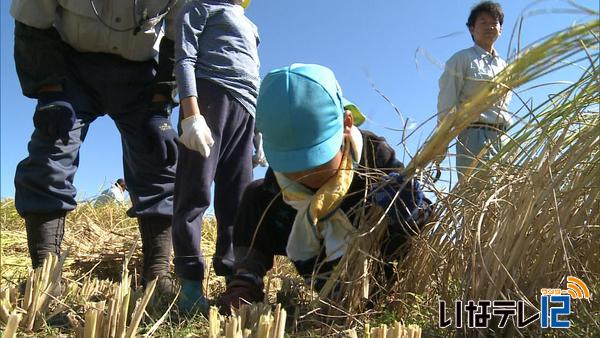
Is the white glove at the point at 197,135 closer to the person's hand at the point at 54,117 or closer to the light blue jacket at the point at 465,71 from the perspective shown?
the person's hand at the point at 54,117

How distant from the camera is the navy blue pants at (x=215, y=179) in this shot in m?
1.56

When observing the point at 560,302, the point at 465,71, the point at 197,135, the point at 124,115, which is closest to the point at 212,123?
the point at 197,135

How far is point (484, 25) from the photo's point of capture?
2.82m

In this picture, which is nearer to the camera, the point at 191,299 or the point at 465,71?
the point at 191,299

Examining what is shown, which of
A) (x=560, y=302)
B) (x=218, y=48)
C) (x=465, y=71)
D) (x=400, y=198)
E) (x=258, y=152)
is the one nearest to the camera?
(x=560, y=302)

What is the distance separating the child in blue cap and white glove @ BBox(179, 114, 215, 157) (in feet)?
0.71

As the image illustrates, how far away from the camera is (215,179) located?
1.85 metres

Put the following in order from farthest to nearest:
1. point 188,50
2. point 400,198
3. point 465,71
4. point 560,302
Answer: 1. point 465,71
2. point 188,50
3. point 400,198
4. point 560,302

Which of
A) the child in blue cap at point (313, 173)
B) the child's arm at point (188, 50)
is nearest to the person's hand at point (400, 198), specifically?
the child in blue cap at point (313, 173)

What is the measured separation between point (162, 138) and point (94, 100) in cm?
26

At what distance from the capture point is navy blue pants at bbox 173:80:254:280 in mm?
1564

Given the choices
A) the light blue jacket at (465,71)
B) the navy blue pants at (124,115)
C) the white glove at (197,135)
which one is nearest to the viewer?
the white glove at (197,135)

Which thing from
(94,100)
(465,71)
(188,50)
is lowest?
(94,100)

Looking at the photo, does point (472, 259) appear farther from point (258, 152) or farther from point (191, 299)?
point (258, 152)
